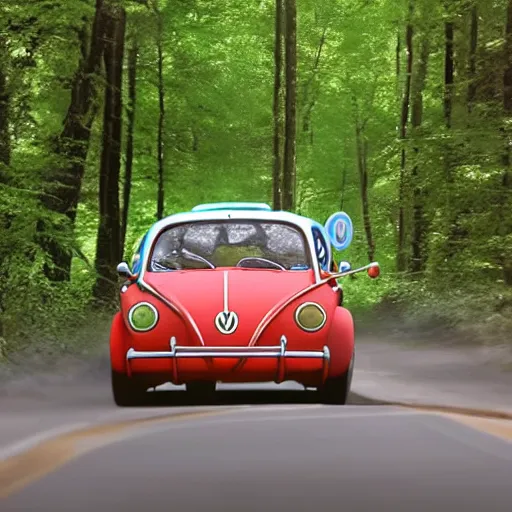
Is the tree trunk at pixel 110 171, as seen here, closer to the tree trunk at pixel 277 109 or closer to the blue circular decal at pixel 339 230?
the tree trunk at pixel 277 109

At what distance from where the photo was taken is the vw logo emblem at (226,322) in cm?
878

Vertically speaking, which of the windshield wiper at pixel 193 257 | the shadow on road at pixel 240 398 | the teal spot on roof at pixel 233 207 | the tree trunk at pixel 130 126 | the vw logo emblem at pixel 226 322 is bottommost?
the shadow on road at pixel 240 398

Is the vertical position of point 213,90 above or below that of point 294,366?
above

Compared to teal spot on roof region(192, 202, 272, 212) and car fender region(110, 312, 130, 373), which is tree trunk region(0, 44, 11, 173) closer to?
teal spot on roof region(192, 202, 272, 212)

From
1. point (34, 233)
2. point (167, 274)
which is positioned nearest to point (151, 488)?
point (167, 274)

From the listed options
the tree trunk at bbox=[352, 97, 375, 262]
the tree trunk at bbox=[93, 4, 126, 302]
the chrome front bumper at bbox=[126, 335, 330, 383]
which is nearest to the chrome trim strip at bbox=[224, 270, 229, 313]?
the chrome front bumper at bbox=[126, 335, 330, 383]

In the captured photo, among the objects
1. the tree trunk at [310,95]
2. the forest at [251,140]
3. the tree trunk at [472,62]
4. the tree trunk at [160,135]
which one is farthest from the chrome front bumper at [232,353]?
the tree trunk at [310,95]

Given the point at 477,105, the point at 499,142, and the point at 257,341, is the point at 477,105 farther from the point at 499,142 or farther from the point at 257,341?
the point at 257,341

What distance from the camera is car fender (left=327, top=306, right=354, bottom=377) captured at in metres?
9.03

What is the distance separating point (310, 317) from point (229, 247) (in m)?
2.03

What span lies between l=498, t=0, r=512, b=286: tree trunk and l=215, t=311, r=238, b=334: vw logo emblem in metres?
11.9

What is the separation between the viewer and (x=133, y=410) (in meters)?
8.56

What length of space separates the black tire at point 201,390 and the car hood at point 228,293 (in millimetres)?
1435

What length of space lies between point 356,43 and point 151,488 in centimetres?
3718
